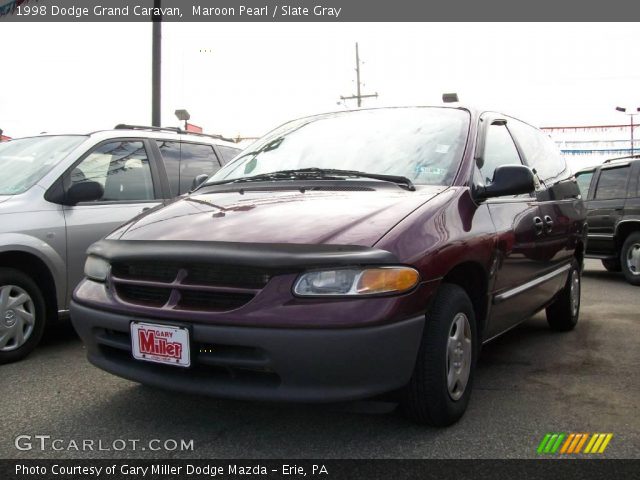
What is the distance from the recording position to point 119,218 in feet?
14.8

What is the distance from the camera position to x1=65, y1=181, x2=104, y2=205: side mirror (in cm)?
418

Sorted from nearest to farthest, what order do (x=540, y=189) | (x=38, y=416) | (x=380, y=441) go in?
1. (x=380, y=441)
2. (x=38, y=416)
3. (x=540, y=189)

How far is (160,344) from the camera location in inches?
94.5

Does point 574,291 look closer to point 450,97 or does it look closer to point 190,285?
point 450,97

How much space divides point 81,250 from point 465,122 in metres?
2.75

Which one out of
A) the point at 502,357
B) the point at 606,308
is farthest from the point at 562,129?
the point at 502,357

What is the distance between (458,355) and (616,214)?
6.47 m

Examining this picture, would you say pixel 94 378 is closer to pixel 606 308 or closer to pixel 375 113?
pixel 375 113

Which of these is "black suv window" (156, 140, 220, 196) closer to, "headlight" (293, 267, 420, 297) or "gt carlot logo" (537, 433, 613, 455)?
"headlight" (293, 267, 420, 297)

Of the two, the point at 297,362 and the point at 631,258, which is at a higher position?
the point at 297,362

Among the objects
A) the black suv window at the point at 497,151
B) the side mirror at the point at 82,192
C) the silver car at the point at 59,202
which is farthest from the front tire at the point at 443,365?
the side mirror at the point at 82,192

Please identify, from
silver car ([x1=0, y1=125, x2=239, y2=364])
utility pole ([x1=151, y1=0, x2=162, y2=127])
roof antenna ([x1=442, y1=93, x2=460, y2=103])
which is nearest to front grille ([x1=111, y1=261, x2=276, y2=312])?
silver car ([x1=0, y1=125, x2=239, y2=364])

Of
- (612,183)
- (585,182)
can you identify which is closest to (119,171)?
(612,183)

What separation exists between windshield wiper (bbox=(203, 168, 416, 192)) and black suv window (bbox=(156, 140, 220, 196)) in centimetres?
176
